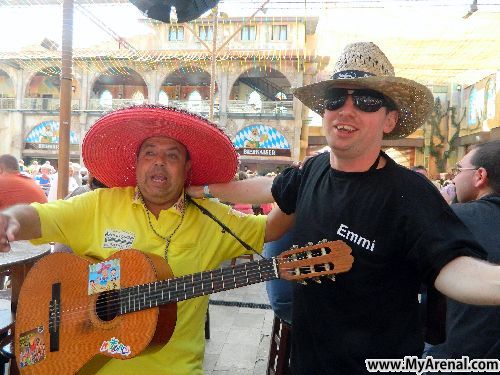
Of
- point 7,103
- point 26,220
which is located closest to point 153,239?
point 26,220

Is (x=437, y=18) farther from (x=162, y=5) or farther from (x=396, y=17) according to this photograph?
(x=162, y=5)

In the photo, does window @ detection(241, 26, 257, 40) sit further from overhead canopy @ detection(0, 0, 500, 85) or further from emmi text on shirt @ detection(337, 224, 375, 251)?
emmi text on shirt @ detection(337, 224, 375, 251)

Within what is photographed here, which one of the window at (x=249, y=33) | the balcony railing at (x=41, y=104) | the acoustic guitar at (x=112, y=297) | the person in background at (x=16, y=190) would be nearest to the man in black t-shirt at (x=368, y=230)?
the acoustic guitar at (x=112, y=297)

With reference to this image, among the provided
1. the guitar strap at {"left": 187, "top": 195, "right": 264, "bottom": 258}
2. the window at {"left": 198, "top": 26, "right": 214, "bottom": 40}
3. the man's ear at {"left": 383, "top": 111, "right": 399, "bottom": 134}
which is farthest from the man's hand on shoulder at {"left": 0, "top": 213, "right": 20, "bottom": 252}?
the window at {"left": 198, "top": 26, "right": 214, "bottom": 40}

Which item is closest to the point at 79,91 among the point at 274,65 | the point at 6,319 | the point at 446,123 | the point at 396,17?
the point at 274,65

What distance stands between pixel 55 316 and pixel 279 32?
21.9 meters

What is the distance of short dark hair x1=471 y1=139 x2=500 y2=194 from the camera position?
242 centimetres

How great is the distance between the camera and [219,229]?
2.06 metres

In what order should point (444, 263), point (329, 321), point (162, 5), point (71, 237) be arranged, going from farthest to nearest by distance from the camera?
point (162, 5), point (71, 237), point (329, 321), point (444, 263)

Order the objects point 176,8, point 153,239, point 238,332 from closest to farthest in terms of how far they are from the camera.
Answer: point 153,239 → point 176,8 → point 238,332

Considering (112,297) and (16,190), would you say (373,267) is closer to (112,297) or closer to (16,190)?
(112,297)

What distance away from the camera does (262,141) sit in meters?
21.5

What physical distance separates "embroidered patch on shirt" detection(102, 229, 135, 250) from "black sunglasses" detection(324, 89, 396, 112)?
1.12 meters

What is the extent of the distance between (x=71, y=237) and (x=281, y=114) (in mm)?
19756
